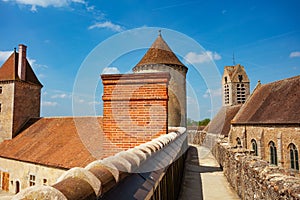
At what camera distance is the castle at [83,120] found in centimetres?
524

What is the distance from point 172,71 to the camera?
24.8 metres

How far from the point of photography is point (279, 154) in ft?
66.8

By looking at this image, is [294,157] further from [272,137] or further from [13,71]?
[13,71]

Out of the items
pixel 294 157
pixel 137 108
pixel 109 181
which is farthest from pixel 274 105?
pixel 109 181

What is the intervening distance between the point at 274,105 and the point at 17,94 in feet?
94.2

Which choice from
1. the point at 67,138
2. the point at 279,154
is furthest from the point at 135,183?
the point at 279,154

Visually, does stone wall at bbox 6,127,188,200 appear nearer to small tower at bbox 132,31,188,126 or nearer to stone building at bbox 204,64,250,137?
small tower at bbox 132,31,188,126

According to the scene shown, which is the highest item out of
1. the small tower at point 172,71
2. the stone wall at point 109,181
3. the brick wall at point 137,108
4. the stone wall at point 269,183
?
the small tower at point 172,71

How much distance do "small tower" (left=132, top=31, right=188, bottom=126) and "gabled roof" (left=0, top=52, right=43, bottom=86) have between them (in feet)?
50.8

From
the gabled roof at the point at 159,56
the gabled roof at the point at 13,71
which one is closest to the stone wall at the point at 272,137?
the gabled roof at the point at 159,56

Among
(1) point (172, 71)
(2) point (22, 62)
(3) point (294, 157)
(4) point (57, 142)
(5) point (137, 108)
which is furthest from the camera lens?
(2) point (22, 62)

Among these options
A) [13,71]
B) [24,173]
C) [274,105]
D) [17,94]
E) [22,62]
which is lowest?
[24,173]

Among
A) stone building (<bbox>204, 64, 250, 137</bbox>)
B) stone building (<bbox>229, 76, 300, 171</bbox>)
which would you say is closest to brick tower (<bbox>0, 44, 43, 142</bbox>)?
stone building (<bbox>229, 76, 300, 171</bbox>)

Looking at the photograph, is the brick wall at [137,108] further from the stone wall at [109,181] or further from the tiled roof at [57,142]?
the tiled roof at [57,142]
